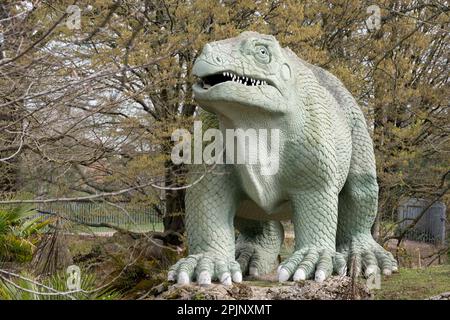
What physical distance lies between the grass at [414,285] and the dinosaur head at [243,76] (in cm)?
169

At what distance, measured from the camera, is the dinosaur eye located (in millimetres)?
4587

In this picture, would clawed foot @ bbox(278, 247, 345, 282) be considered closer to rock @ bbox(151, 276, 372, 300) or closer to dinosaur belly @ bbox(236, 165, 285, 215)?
rock @ bbox(151, 276, 372, 300)

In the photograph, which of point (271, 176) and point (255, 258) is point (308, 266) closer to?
point (271, 176)

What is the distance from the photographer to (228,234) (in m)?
4.88

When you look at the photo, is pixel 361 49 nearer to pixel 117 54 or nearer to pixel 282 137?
pixel 117 54

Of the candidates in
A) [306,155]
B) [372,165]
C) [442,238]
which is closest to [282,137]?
[306,155]

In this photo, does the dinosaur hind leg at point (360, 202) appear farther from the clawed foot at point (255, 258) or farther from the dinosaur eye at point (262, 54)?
the dinosaur eye at point (262, 54)

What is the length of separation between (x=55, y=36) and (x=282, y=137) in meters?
4.94

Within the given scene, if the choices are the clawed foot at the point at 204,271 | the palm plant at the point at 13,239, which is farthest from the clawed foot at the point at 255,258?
the palm plant at the point at 13,239

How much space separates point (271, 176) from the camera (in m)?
4.84

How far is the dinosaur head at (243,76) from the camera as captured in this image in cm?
433
